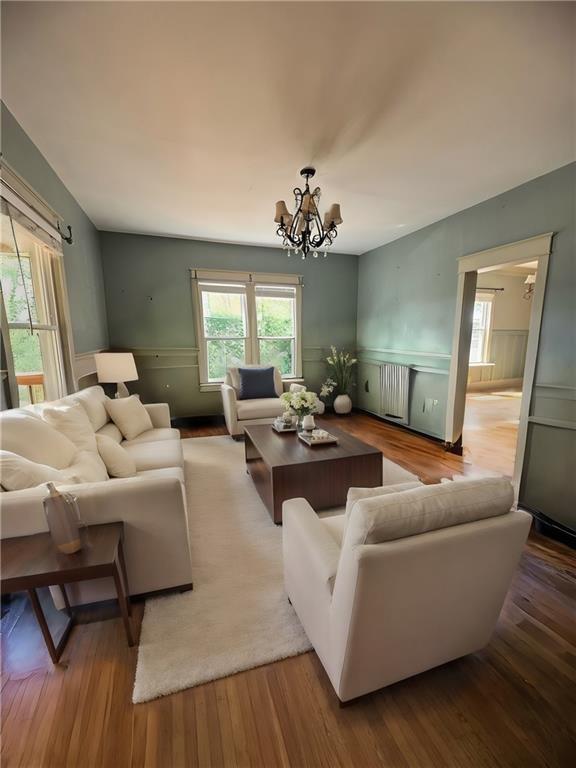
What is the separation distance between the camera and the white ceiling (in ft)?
4.14

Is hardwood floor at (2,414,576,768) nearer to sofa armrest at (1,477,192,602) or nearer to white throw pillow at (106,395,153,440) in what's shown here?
sofa armrest at (1,477,192,602)

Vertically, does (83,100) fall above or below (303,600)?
above

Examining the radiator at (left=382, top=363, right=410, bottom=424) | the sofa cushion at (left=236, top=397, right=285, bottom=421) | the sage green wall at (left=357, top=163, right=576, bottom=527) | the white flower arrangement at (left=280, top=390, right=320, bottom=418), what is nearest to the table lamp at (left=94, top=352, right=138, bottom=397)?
the sofa cushion at (left=236, top=397, right=285, bottom=421)

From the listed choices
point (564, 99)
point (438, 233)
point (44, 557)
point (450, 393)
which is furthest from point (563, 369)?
point (44, 557)

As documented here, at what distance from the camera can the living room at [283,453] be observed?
1018mm

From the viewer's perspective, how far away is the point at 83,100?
171 centimetres

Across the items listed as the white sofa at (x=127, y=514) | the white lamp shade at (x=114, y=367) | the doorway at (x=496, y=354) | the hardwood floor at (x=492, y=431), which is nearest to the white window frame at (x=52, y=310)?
the white lamp shade at (x=114, y=367)

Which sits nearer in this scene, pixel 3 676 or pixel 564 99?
pixel 3 676

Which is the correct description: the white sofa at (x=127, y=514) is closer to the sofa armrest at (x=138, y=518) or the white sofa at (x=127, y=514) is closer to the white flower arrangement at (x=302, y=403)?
the sofa armrest at (x=138, y=518)

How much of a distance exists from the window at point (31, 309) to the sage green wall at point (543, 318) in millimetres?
3778

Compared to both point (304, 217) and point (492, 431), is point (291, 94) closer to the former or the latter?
point (304, 217)

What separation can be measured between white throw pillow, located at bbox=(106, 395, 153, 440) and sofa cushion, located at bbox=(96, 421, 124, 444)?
0.12 ft

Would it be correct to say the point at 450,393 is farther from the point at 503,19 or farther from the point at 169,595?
the point at 169,595

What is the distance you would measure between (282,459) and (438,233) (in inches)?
128
